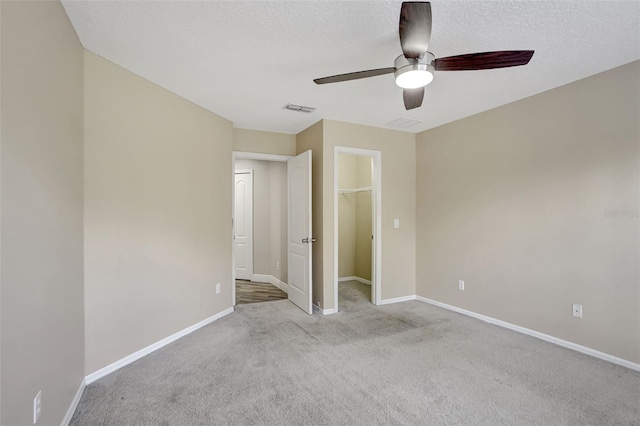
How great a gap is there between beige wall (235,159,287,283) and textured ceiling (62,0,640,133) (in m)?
2.35

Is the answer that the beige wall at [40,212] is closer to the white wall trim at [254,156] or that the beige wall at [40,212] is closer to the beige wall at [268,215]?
the white wall trim at [254,156]

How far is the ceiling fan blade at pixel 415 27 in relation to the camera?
147 cm

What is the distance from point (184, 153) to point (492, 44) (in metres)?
2.98

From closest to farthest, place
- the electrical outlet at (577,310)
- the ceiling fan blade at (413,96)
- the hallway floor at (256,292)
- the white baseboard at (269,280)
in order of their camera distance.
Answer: the ceiling fan blade at (413,96)
the electrical outlet at (577,310)
the hallway floor at (256,292)
the white baseboard at (269,280)

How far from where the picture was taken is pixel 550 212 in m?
3.07

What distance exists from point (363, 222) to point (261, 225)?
6.46 feet

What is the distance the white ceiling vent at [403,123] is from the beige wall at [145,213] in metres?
2.33

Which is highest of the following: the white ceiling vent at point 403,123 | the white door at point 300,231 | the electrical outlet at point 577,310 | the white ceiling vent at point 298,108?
the white ceiling vent at point 298,108

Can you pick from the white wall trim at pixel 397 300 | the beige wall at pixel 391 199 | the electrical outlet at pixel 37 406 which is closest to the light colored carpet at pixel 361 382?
the electrical outlet at pixel 37 406

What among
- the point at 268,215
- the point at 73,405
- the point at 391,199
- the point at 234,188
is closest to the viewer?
the point at 73,405

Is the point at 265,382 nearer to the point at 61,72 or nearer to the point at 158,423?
the point at 158,423

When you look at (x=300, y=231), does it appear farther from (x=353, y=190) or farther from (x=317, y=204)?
(x=353, y=190)

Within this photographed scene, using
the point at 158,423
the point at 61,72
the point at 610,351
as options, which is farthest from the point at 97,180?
the point at 610,351

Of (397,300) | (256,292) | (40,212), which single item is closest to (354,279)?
(397,300)
